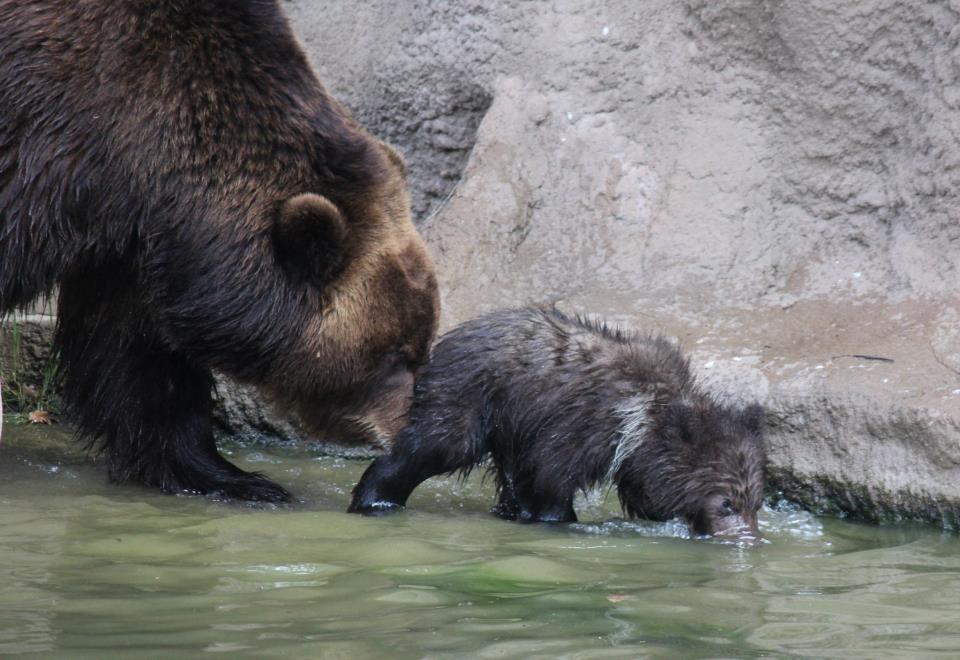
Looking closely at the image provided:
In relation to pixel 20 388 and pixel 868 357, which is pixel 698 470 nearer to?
pixel 868 357

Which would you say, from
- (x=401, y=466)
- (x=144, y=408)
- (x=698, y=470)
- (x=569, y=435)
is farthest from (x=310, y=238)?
(x=698, y=470)

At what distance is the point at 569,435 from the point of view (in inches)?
261

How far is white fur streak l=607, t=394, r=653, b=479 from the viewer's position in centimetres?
658

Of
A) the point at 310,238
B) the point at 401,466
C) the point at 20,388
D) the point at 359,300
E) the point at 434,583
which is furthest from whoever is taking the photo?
the point at 20,388

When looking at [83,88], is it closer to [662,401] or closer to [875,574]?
[662,401]

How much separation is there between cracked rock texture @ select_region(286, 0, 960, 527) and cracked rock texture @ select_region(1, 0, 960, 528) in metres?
0.01

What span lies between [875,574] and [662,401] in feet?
5.09

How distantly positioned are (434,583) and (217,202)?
2.20 m

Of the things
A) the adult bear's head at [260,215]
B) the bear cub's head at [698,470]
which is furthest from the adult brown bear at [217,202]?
the bear cub's head at [698,470]

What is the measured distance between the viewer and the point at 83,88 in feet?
19.8

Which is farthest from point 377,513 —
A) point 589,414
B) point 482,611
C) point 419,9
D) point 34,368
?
point 419,9

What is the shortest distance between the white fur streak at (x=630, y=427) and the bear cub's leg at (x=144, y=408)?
1772 millimetres

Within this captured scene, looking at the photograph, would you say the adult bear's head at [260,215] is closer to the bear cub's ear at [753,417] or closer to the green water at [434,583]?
the green water at [434,583]

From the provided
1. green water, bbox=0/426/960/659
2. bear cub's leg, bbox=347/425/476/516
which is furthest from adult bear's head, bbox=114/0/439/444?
green water, bbox=0/426/960/659
